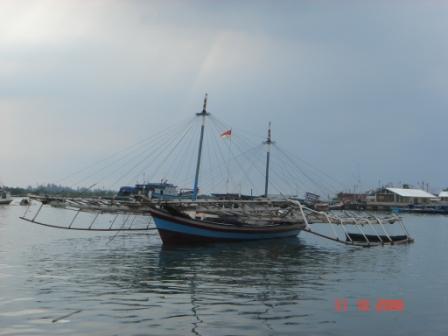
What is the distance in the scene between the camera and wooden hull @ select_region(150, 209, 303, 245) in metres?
40.7

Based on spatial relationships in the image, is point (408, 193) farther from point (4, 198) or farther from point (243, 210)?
point (243, 210)

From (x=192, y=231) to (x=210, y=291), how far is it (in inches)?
801

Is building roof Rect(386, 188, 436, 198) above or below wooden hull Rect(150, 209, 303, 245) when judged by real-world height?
above

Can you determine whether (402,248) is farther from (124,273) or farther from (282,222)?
(124,273)

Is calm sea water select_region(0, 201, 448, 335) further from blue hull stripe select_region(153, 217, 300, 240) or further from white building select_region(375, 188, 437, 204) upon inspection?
white building select_region(375, 188, 437, 204)

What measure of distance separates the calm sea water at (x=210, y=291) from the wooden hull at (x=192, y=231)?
2.49 metres

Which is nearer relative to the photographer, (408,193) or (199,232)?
(199,232)

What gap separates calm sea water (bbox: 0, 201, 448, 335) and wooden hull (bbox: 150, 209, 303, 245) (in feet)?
8.18

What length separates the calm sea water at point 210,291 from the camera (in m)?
15.9

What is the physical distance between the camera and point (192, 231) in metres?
41.6

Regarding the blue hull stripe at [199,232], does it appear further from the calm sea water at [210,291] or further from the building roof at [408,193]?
the building roof at [408,193]
